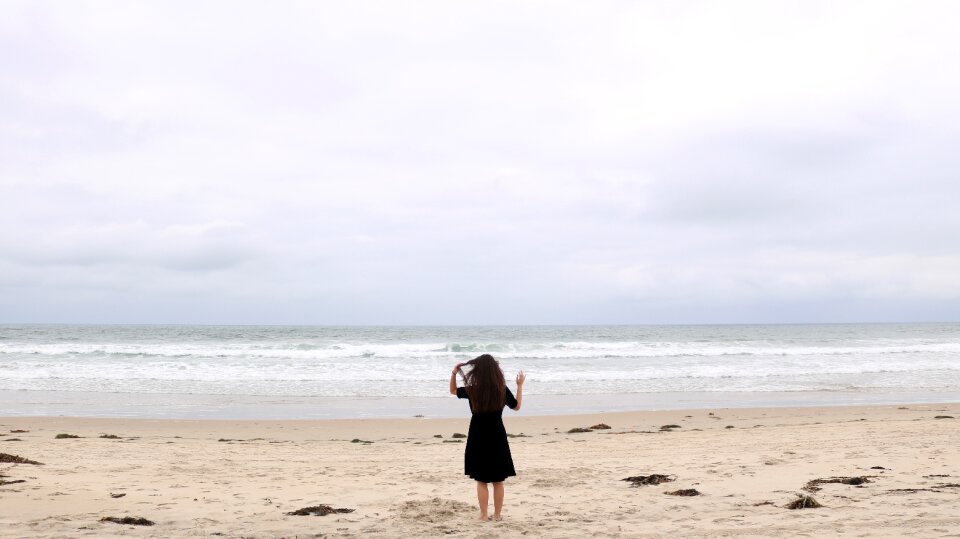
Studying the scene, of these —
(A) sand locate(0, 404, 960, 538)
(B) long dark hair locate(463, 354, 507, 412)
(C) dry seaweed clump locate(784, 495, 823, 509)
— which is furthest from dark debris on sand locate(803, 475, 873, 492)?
(B) long dark hair locate(463, 354, 507, 412)

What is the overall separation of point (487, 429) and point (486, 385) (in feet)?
1.39

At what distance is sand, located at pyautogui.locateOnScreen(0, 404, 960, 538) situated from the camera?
5770mm

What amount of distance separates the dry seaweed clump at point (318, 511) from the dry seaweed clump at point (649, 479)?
10.4 ft

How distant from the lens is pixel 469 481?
7801 millimetres

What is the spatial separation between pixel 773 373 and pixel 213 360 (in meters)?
24.8

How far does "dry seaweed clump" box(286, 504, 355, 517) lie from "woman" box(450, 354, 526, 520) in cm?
138

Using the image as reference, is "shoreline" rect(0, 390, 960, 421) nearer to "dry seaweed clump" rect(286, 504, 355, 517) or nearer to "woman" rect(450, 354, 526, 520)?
"dry seaweed clump" rect(286, 504, 355, 517)

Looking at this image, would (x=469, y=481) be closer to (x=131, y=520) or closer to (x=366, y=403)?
(x=131, y=520)

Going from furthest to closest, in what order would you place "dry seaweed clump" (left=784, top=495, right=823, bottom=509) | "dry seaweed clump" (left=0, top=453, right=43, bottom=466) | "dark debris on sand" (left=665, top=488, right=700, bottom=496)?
1. "dry seaweed clump" (left=0, top=453, right=43, bottom=466)
2. "dark debris on sand" (left=665, top=488, right=700, bottom=496)
3. "dry seaweed clump" (left=784, top=495, right=823, bottom=509)

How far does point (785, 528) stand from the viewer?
219 inches

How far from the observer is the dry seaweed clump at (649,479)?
7475 millimetres

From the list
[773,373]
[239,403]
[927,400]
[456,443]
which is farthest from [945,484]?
[773,373]

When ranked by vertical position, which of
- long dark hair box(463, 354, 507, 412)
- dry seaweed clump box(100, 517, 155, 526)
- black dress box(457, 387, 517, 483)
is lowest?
dry seaweed clump box(100, 517, 155, 526)

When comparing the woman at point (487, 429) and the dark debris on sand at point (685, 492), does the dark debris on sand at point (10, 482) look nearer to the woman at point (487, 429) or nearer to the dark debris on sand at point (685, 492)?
the woman at point (487, 429)
